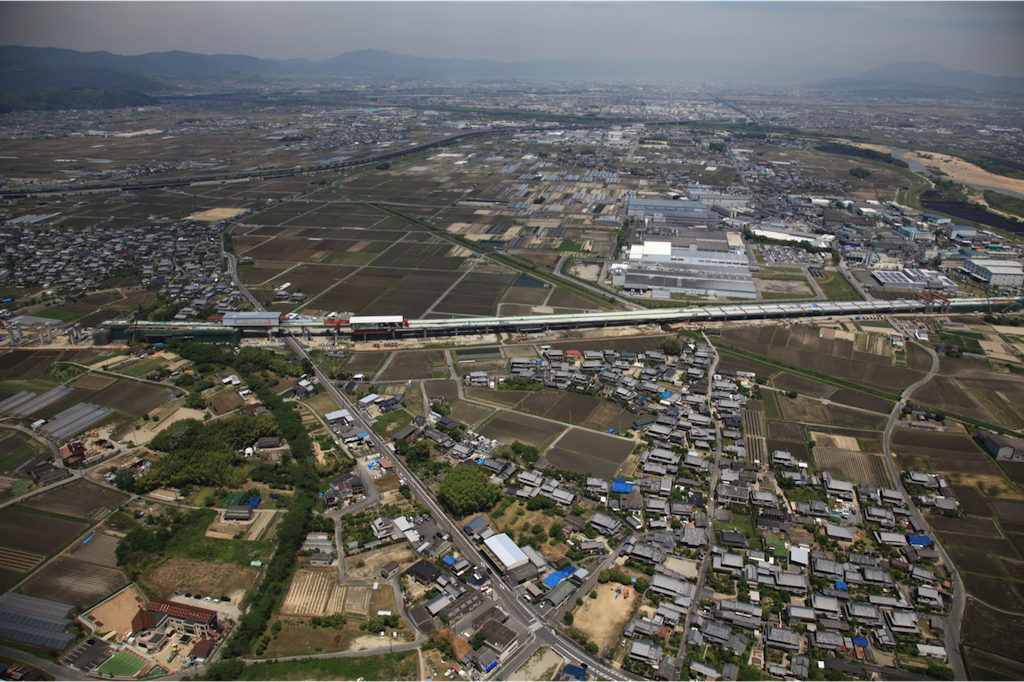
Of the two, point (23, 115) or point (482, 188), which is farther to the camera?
point (23, 115)

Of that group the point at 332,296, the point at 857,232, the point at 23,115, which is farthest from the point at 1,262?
the point at 23,115

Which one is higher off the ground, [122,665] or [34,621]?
[34,621]

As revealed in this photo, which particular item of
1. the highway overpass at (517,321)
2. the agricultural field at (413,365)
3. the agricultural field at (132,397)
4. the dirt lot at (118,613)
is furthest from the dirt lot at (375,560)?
the highway overpass at (517,321)

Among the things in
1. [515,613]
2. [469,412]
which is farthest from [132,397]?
[515,613]

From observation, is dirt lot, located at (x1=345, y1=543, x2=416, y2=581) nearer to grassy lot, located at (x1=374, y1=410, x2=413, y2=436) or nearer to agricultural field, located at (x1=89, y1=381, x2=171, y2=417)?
grassy lot, located at (x1=374, y1=410, x2=413, y2=436)

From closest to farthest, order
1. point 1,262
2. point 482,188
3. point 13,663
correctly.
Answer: point 13,663
point 1,262
point 482,188

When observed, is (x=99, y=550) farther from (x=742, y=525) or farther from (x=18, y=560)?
(x=742, y=525)

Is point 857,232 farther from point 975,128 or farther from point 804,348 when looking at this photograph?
point 975,128

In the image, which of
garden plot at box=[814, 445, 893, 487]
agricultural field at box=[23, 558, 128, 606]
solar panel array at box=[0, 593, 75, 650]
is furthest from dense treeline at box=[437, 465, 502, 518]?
garden plot at box=[814, 445, 893, 487]
